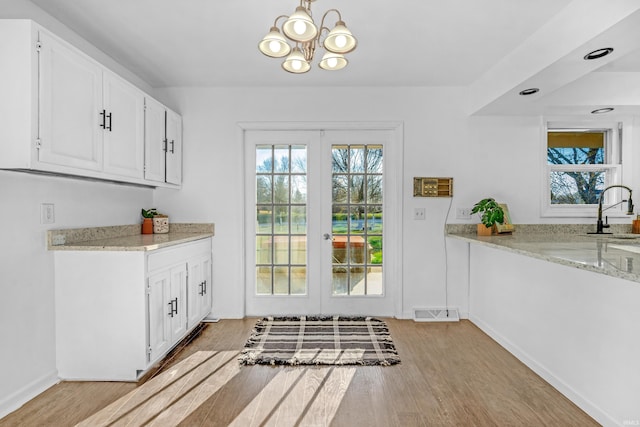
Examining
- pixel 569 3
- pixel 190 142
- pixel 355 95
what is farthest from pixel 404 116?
pixel 190 142

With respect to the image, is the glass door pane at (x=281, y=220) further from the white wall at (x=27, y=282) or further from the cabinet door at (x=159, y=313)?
the white wall at (x=27, y=282)

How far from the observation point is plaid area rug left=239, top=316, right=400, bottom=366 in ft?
8.78

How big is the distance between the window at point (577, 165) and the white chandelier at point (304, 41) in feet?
9.18

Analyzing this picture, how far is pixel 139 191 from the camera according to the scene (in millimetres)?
3428

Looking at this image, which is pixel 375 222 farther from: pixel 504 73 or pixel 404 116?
pixel 504 73

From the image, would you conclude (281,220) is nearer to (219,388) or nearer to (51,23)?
(219,388)

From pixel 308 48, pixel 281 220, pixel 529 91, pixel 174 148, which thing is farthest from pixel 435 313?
pixel 174 148

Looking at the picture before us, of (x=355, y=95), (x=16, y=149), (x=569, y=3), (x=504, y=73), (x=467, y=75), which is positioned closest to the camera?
(x=16, y=149)

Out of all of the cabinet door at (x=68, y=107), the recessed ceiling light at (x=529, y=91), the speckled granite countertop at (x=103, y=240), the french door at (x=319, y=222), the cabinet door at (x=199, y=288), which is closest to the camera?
the cabinet door at (x=68, y=107)

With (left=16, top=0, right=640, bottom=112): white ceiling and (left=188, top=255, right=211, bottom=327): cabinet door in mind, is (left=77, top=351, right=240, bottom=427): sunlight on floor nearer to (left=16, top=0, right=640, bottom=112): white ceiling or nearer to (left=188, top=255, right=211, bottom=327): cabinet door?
(left=188, top=255, right=211, bottom=327): cabinet door

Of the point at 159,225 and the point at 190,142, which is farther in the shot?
the point at 190,142

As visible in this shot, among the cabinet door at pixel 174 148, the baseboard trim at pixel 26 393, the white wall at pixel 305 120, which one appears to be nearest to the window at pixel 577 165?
the white wall at pixel 305 120

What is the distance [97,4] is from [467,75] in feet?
9.74

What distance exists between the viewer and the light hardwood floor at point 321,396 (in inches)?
76.8
